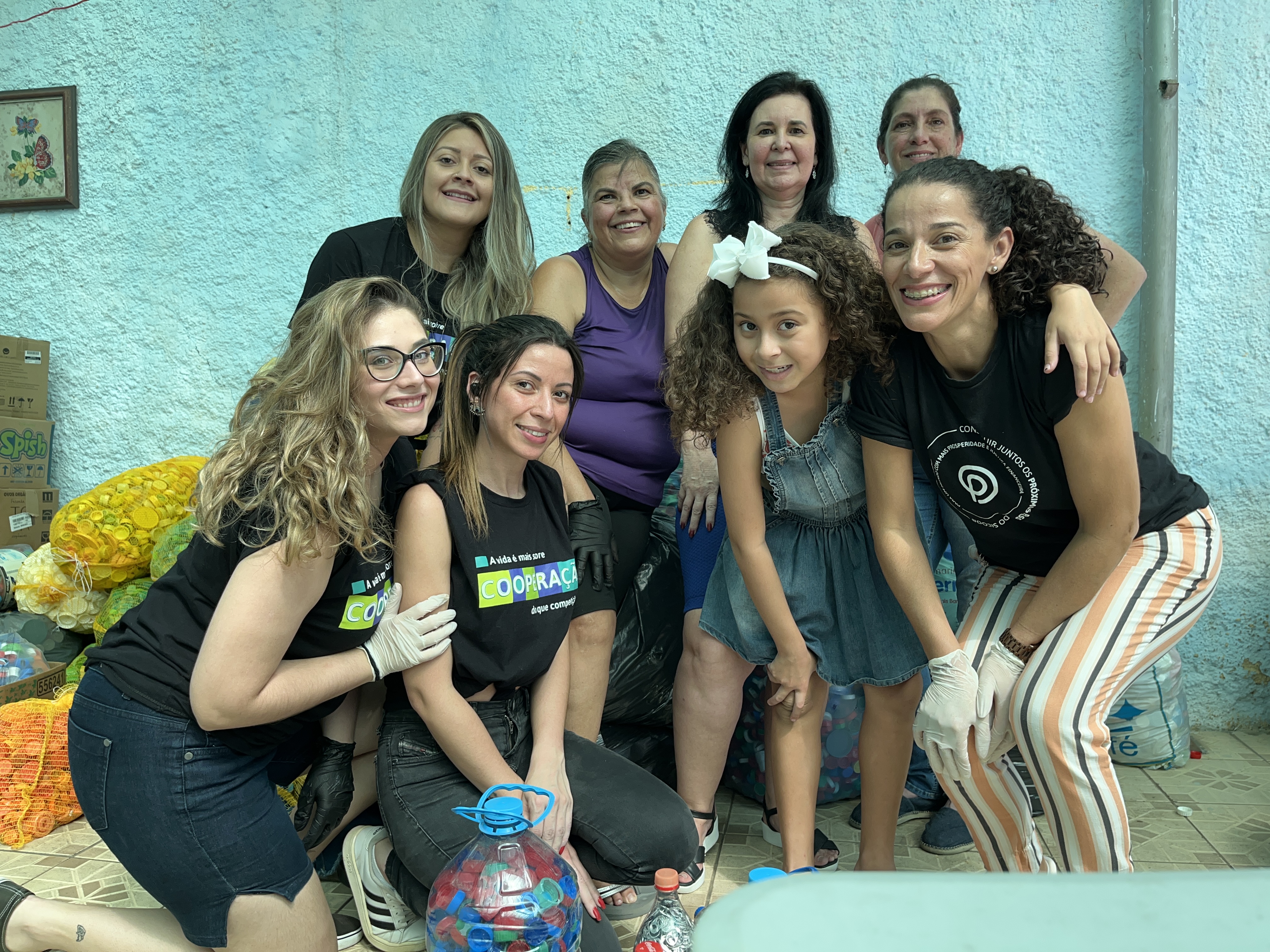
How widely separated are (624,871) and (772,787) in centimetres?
69

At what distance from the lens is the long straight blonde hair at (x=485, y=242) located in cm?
254

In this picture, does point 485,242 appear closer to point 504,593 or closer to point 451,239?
point 451,239

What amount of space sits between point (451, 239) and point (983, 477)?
5.37 feet

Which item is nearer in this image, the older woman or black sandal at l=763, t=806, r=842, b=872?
the older woman

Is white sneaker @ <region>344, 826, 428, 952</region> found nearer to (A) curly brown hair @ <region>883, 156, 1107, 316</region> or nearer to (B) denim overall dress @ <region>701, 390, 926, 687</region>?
(B) denim overall dress @ <region>701, 390, 926, 687</region>

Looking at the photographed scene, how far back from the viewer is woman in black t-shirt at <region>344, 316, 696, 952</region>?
1.89 meters

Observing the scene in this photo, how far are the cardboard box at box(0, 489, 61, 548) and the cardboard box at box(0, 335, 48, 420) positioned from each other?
32cm

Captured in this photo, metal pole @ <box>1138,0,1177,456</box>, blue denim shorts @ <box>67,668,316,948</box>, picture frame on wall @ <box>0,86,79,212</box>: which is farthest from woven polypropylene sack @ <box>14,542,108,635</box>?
metal pole @ <box>1138,0,1177,456</box>

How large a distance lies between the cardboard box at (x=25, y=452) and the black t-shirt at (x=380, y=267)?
198 centimetres

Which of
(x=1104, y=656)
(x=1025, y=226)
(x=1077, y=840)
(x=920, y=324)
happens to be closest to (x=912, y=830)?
(x=1077, y=840)

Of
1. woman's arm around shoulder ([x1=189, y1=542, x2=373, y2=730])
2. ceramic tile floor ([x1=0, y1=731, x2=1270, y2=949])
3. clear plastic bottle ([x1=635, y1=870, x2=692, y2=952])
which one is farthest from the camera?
ceramic tile floor ([x1=0, y1=731, x2=1270, y2=949])

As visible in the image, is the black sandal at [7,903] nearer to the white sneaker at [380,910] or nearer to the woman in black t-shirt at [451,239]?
the white sneaker at [380,910]

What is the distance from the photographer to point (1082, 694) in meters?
1.77

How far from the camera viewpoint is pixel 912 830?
255 centimetres
